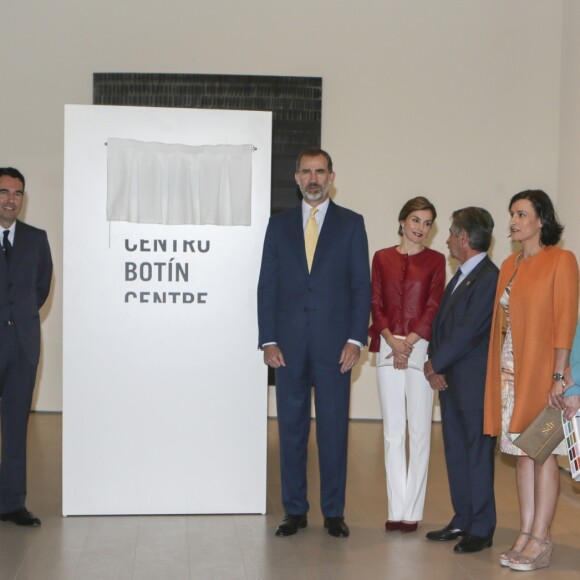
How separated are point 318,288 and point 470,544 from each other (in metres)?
1.35

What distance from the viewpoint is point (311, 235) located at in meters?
4.48

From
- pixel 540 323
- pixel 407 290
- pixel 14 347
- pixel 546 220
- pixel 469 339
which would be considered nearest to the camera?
pixel 540 323

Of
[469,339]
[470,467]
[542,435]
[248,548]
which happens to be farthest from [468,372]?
[248,548]

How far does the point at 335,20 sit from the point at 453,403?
4629mm

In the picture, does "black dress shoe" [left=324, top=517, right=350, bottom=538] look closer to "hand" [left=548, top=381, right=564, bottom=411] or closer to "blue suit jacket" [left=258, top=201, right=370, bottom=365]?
"blue suit jacket" [left=258, top=201, right=370, bottom=365]

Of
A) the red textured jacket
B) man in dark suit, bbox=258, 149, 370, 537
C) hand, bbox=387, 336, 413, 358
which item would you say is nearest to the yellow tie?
man in dark suit, bbox=258, 149, 370, 537

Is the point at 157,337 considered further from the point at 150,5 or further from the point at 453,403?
the point at 150,5

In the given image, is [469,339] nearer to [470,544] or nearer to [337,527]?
[470,544]

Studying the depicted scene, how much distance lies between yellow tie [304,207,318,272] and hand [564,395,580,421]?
4.82 ft

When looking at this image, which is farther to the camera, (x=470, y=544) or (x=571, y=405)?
(x=470, y=544)

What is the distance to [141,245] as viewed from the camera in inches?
182

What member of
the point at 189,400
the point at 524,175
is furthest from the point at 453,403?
the point at 524,175

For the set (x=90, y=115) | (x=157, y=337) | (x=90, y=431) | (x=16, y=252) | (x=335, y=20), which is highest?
(x=335, y=20)

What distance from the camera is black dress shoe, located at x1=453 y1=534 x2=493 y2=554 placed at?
4.09 meters
